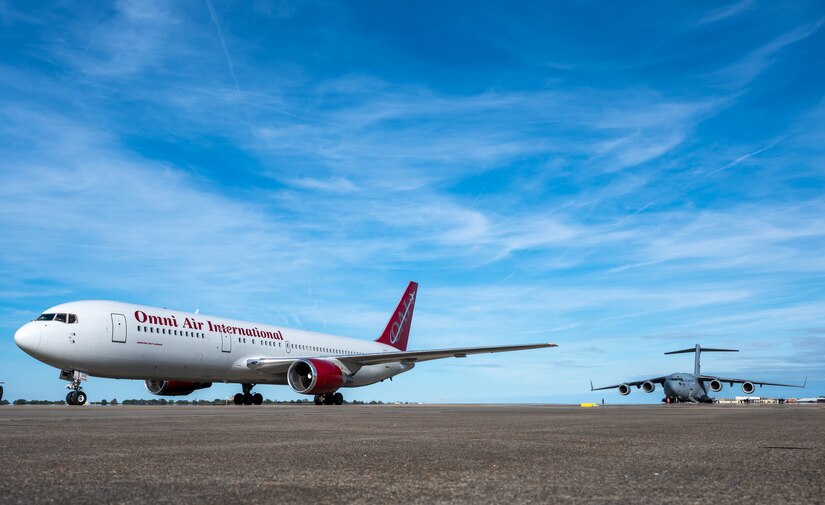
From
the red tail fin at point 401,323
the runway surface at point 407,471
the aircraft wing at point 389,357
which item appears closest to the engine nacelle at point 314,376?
the aircraft wing at point 389,357

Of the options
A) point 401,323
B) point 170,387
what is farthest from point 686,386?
point 170,387

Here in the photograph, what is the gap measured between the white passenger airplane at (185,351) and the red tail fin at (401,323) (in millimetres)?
5286

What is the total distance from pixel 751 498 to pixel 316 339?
96.1 feet

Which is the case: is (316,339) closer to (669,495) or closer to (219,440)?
(219,440)

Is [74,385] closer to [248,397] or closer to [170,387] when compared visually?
[170,387]

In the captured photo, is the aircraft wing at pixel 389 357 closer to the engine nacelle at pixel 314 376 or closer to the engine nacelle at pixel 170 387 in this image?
the engine nacelle at pixel 314 376

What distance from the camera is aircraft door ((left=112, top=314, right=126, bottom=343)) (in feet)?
67.6

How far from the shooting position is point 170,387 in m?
26.7

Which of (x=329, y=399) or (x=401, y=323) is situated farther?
(x=401, y=323)

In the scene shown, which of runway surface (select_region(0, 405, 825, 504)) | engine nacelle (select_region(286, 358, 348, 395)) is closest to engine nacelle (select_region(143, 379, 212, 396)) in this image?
engine nacelle (select_region(286, 358, 348, 395))

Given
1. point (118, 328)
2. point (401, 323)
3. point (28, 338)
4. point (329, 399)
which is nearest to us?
point (28, 338)

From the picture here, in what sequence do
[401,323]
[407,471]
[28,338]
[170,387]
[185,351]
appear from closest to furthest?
[407,471] → [28,338] → [185,351] → [170,387] → [401,323]

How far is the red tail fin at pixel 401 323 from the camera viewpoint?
38.4 m

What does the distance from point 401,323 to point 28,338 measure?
2260 cm
